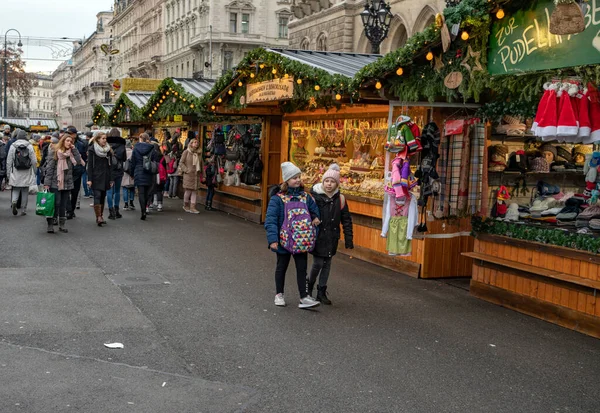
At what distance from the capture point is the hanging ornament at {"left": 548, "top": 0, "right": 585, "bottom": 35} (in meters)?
7.02

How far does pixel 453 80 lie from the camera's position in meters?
9.09

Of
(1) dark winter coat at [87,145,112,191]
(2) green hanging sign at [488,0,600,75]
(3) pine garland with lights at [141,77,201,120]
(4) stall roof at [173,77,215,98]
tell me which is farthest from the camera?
(4) stall roof at [173,77,215,98]

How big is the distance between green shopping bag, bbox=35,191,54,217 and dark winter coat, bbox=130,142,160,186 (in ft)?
11.4

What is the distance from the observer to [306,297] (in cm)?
879

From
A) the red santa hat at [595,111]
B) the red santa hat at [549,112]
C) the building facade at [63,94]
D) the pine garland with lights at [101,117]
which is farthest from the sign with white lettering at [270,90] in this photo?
the building facade at [63,94]

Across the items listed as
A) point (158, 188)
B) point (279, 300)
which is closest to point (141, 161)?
point (158, 188)

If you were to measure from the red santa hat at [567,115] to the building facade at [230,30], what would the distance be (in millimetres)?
60674

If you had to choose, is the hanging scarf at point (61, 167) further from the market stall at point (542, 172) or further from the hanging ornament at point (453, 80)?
the hanging ornament at point (453, 80)

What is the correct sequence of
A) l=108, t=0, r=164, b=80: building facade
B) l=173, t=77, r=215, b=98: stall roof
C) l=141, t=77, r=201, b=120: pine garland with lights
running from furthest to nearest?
l=108, t=0, r=164, b=80: building facade, l=173, t=77, r=215, b=98: stall roof, l=141, t=77, r=201, b=120: pine garland with lights

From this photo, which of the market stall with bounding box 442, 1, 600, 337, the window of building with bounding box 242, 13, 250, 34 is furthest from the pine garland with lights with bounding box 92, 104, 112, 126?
the window of building with bounding box 242, 13, 250, 34

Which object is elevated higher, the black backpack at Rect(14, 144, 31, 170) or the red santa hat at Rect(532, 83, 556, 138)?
the red santa hat at Rect(532, 83, 556, 138)

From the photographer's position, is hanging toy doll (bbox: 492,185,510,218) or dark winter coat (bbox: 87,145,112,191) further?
dark winter coat (bbox: 87,145,112,191)

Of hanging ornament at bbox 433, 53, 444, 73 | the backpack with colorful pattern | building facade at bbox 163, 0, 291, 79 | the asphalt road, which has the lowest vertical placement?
the asphalt road

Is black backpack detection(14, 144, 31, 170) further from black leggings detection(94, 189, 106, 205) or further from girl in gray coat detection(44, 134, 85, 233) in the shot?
girl in gray coat detection(44, 134, 85, 233)
